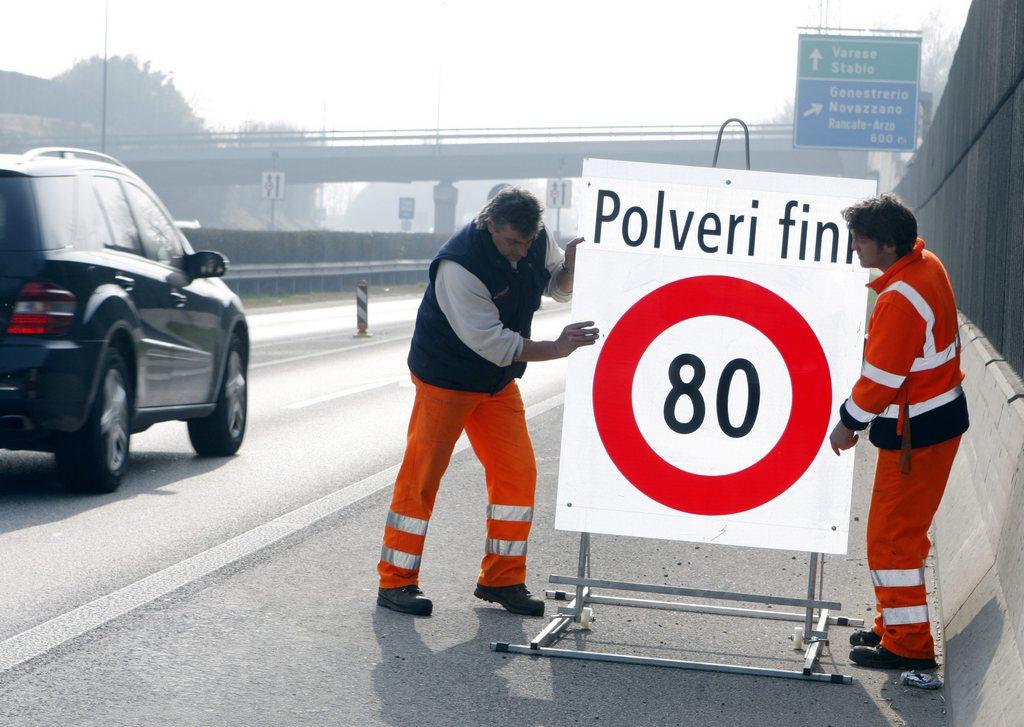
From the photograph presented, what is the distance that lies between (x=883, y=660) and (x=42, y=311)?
5.05m

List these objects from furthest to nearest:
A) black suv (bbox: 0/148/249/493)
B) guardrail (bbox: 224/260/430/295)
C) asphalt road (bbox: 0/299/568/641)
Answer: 1. guardrail (bbox: 224/260/430/295)
2. black suv (bbox: 0/148/249/493)
3. asphalt road (bbox: 0/299/568/641)

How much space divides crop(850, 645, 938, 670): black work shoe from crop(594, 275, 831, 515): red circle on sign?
2.15ft

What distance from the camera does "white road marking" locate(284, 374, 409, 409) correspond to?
14750 mm

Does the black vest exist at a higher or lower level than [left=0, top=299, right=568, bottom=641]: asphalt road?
higher

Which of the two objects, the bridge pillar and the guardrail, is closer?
the guardrail

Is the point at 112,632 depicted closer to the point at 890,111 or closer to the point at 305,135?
the point at 890,111

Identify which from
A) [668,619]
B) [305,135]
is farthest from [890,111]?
[305,135]

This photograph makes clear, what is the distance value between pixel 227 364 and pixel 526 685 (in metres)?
6.16

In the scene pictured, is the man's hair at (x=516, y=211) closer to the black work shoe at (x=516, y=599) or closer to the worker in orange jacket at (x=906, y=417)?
the worker in orange jacket at (x=906, y=417)

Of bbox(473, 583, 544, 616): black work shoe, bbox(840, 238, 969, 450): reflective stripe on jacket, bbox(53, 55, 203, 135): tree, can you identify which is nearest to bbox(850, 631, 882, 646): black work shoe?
bbox(840, 238, 969, 450): reflective stripe on jacket

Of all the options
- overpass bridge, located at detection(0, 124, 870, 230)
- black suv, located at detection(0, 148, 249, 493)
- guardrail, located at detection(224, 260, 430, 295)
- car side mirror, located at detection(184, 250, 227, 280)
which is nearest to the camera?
black suv, located at detection(0, 148, 249, 493)

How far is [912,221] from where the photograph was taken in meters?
5.62

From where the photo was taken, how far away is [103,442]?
352 inches

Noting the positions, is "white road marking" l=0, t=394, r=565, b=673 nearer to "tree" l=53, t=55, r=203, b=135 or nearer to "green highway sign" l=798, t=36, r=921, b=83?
"green highway sign" l=798, t=36, r=921, b=83
